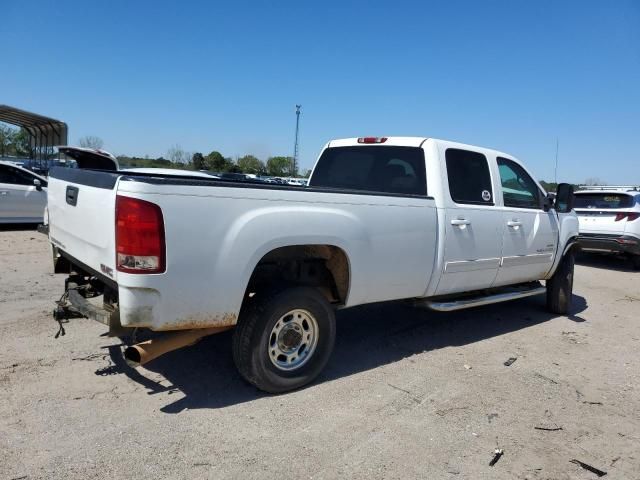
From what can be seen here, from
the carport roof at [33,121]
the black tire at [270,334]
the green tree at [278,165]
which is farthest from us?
the green tree at [278,165]

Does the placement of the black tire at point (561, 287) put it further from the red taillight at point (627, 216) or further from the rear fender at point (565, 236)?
the red taillight at point (627, 216)

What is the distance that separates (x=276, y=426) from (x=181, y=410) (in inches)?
27.8

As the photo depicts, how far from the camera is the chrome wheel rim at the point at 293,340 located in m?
3.87

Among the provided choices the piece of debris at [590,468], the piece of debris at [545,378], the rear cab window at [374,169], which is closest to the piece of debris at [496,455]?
the piece of debris at [590,468]

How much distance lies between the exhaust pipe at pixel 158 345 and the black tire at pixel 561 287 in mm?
5136

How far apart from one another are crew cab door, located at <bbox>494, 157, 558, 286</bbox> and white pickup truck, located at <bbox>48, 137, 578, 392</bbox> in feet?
0.09

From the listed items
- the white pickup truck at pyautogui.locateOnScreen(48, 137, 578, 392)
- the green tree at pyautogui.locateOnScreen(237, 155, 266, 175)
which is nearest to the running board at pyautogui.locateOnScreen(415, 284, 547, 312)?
the white pickup truck at pyautogui.locateOnScreen(48, 137, 578, 392)

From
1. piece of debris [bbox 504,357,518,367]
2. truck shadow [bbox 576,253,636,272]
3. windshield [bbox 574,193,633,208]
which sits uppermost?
windshield [bbox 574,193,633,208]

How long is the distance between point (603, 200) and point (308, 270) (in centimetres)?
1009

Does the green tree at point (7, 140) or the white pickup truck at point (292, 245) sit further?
the green tree at point (7, 140)

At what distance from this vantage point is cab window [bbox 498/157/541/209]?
19.4 feet

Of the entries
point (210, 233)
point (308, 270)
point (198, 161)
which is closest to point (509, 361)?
point (308, 270)

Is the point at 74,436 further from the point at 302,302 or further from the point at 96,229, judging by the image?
the point at 302,302

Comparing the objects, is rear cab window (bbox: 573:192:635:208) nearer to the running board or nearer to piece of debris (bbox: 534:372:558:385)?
the running board
